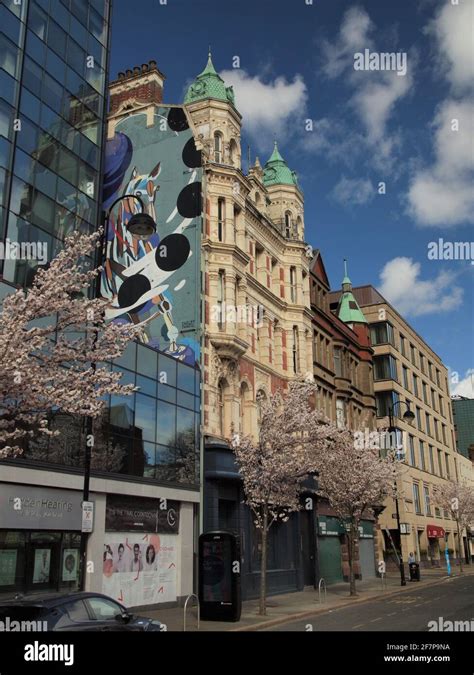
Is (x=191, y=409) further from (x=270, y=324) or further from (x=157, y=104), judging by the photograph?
(x=157, y=104)

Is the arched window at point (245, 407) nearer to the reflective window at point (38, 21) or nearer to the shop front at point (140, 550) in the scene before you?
the shop front at point (140, 550)

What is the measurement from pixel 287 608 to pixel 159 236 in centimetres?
1719

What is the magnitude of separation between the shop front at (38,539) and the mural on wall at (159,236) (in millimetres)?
10039

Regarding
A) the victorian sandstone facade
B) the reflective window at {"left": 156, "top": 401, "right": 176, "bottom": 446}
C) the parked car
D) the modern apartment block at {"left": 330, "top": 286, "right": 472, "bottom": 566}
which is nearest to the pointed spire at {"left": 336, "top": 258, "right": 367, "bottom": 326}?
the modern apartment block at {"left": 330, "top": 286, "right": 472, "bottom": 566}

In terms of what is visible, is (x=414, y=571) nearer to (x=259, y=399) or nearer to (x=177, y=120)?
(x=259, y=399)

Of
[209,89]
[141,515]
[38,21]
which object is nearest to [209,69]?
[209,89]

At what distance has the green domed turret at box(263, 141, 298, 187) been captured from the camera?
139 feet

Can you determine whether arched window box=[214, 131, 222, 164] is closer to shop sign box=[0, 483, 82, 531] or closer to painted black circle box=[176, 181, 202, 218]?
painted black circle box=[176, 181, 202, 218]

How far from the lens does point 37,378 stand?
12742 millimetres

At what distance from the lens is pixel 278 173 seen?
1679 inches

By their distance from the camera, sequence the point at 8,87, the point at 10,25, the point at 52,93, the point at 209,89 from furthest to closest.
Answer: the point at 209,89 → the point at 52,93 → the point at 10,25 → the point at 8,87

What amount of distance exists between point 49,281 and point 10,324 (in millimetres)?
1506

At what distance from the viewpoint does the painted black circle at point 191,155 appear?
31.9m

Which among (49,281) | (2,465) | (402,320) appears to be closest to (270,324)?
(2,465)
